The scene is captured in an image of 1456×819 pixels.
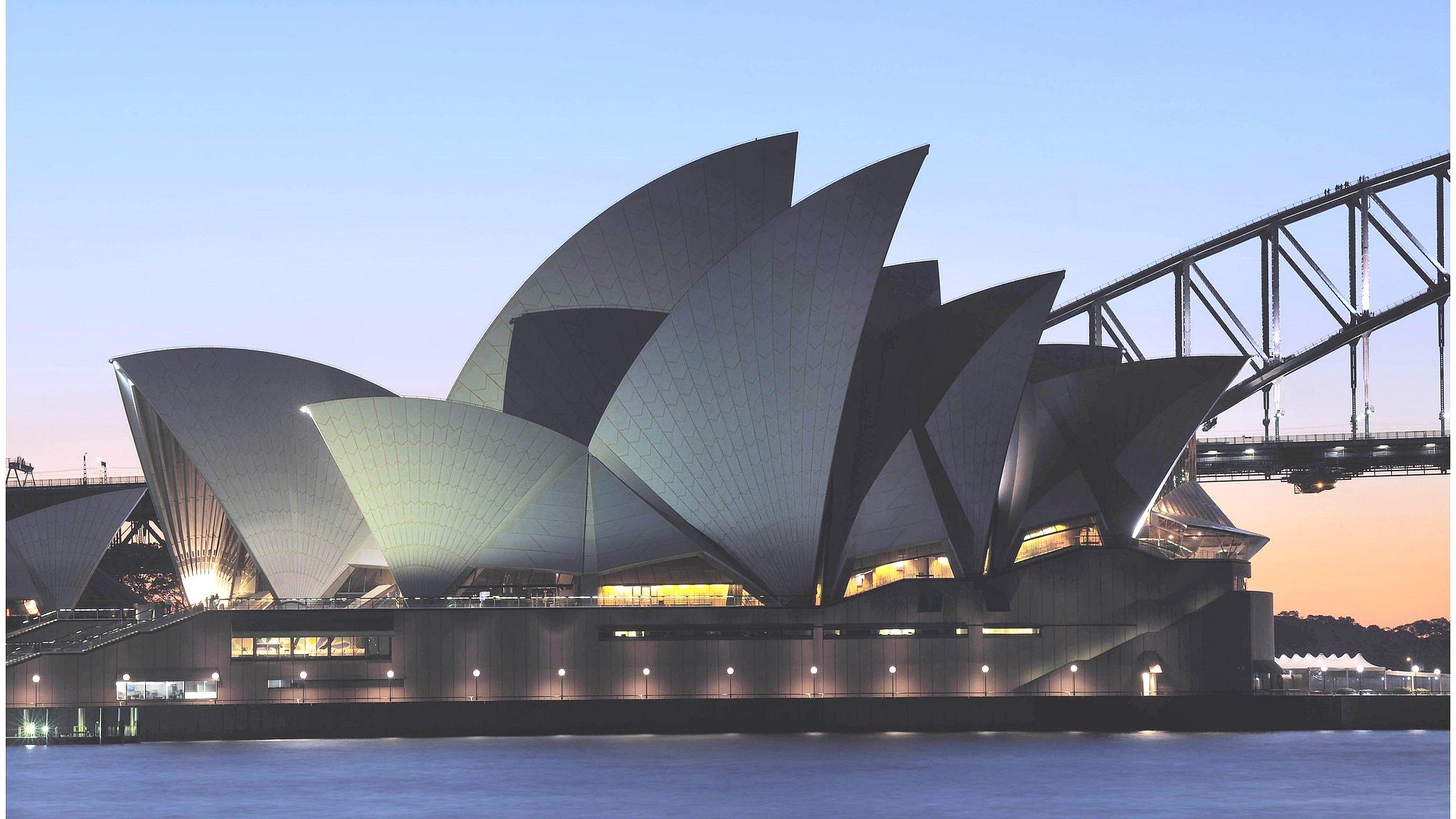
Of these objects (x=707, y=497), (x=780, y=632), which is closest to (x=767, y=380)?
(x=707, y=497)

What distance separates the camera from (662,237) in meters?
63.9

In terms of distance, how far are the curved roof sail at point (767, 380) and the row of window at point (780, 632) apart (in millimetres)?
1570

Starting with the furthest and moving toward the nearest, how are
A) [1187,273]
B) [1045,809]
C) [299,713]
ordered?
[1187,273], [299,713], [1045,809]

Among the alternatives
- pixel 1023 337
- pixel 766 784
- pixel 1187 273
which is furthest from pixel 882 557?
pixel 1187 273

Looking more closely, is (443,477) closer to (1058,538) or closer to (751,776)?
(751,776)

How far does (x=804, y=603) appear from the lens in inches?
2421

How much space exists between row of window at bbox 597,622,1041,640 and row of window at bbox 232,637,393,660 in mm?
7706

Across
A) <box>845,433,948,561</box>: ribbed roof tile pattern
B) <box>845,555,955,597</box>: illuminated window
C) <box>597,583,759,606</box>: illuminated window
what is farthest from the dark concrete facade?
<box>845,555,955,597</box>: illuminated window

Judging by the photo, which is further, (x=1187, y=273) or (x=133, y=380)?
(x=1187, y=273)

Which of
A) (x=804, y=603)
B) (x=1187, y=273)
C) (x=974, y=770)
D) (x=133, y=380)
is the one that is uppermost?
(x=1187, y=273)

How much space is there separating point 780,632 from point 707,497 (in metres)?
5.28

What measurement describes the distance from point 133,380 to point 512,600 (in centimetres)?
1555

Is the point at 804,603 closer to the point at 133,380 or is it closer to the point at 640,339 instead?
the point at 640,339

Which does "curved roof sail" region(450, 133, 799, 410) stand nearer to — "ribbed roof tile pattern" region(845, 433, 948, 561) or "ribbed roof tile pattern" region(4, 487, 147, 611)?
"ribbed roof tile pattern" region(845, 433, 948, 561)
